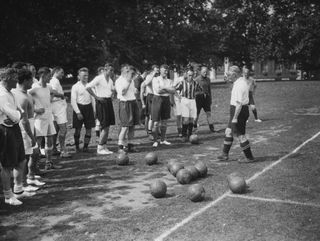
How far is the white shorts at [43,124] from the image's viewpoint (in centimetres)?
864

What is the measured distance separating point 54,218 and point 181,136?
7.57 m

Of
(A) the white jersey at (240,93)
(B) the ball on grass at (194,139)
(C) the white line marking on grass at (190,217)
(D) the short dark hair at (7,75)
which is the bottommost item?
(C) the white line marking on grass at (190,217)

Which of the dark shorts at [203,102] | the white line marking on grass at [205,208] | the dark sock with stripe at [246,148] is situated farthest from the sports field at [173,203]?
the dark shorts at [203,102]

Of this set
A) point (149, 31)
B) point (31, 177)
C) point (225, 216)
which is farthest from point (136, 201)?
point (149, 31)

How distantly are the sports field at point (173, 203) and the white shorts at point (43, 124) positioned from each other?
40.7 inches

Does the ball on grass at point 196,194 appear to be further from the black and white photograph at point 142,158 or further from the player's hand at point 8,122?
the player's hand at point 8,122

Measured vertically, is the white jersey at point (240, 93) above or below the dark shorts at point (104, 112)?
above

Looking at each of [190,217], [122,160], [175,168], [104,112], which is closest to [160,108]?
[104,112]

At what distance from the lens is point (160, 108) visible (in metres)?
11.5

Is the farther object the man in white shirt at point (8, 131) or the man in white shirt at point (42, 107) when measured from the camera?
the man in white shirt at point (42, 107)

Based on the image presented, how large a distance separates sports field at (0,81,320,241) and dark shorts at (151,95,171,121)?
3.39 feet

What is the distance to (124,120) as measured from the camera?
10.7m

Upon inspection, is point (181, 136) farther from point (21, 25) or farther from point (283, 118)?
point (21, 25)

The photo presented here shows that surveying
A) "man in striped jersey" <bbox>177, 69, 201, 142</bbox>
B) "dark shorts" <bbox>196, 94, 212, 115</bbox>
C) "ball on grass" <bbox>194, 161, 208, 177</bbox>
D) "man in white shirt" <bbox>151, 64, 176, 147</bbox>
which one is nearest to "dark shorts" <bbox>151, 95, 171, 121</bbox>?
"man in white shirt" <bbox>151, 64, 176, 147</bbox>
